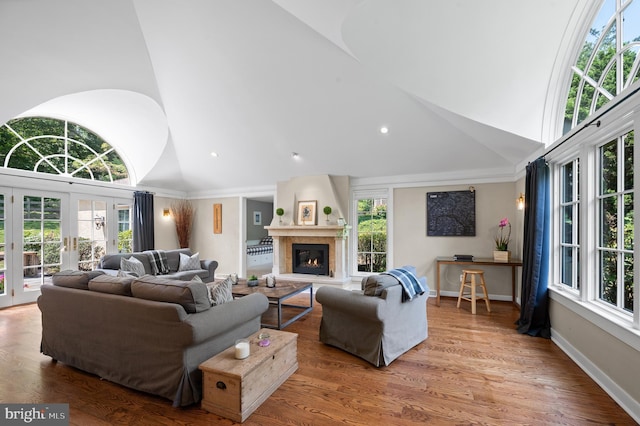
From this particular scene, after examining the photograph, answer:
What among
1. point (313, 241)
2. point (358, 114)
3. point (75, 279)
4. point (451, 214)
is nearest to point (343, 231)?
point (313, 241)

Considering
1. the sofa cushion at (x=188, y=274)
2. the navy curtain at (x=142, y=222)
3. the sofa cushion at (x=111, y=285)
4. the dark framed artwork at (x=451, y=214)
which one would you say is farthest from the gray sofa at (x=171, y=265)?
the dark framed artwork at (x=451, y=214)

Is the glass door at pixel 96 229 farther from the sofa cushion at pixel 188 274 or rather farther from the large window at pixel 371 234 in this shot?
the large window at pixel 371 234

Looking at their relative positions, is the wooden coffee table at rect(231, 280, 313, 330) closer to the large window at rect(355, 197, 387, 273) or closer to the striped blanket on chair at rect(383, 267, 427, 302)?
the striped blanket on chair at rect(383, 267, 427, 302)

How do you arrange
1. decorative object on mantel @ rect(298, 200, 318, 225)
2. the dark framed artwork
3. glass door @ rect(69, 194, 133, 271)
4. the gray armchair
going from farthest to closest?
decorative object on mantel @ rect(298, 200, 318, 225) < glass door @ rect(69, 194, 133, 271) < the dark framed artwork < the gray armchair

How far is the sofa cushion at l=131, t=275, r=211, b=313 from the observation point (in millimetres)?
2207

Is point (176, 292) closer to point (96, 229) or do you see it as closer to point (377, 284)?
point (377, 284)

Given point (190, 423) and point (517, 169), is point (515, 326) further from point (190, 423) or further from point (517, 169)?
point (190, 423)

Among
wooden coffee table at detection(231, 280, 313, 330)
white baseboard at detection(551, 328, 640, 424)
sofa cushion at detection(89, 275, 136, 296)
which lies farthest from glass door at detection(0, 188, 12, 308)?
white baseboard at detection(551, 328, 640, 424)

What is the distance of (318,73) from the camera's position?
3998 millimetres

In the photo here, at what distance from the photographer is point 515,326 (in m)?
3.79

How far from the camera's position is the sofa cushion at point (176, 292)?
221cm

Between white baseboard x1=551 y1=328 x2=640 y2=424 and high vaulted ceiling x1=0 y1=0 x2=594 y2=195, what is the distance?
2.34 meters

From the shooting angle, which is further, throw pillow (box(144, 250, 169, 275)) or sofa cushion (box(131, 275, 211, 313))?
throw pillow (box(144, 250, 169, 275))

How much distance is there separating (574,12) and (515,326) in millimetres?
3547
